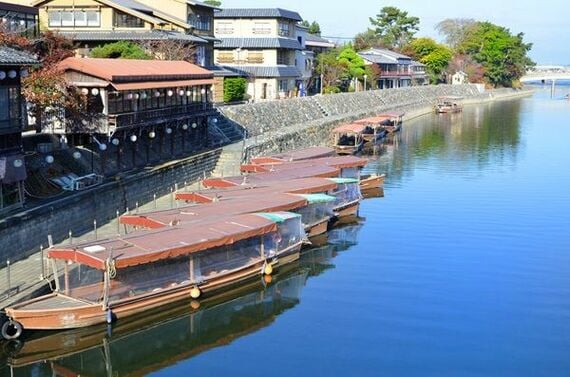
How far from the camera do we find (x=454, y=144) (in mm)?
73375

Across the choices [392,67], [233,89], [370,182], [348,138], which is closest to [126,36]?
[233,89]

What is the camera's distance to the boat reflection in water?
21328 millimetres

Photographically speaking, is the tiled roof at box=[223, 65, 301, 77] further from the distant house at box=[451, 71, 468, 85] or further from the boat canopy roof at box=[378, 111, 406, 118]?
the distant house at box=[451, 71, 468, 85]

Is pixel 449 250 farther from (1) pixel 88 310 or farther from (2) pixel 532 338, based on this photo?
(1) pixel 88 310

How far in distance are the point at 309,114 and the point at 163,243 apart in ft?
164

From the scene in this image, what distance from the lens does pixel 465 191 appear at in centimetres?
4775

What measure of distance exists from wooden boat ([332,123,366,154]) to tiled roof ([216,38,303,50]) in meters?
15.0

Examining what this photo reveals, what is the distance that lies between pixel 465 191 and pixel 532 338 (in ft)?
82.8

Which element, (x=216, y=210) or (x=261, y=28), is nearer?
(x=216, y=210)

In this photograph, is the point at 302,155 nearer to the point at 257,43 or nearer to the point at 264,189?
the point at 264,189

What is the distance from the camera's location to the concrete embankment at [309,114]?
5591 cm

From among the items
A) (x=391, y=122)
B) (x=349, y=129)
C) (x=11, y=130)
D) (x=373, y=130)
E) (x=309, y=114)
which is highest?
(x=11, y=130)

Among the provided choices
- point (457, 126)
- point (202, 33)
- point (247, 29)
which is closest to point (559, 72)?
point (457, 126)

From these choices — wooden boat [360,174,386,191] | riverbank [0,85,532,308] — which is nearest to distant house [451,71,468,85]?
riverbank [0,85,532,308]
